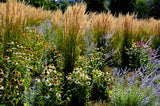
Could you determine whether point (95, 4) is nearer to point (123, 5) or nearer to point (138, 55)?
point (123, 5)

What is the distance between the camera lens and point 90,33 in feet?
13.5

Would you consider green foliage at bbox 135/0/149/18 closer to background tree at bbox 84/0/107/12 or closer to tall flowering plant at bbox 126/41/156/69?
background tree at bbox 84/0/107/12

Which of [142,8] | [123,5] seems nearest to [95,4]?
[123,5]

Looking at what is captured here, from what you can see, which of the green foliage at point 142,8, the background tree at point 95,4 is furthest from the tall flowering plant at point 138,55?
the green foliage at point 142,8

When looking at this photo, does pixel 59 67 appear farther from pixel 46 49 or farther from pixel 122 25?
pixel 122 25

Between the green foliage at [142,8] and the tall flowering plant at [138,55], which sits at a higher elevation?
the green foliage at [142,8]

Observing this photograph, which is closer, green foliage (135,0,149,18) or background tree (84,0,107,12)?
background tree (84,0,107,12)

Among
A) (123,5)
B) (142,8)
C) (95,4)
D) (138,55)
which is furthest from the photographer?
(142,8)

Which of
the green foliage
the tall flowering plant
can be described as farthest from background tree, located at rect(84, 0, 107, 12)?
the tall flowering plant

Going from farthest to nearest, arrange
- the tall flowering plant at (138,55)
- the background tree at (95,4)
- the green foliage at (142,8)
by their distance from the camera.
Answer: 1. the green foliage at (142,8)
2. the background tree at (95,4)
3. the tall flowering plant at (138,55)

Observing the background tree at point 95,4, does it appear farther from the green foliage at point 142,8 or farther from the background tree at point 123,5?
the green foliage at point 142,8

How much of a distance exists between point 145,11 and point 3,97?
30.1 m

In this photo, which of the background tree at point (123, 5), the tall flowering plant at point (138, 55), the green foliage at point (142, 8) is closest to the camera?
the tall flowering plant at point (138, 55)

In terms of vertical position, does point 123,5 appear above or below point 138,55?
above
